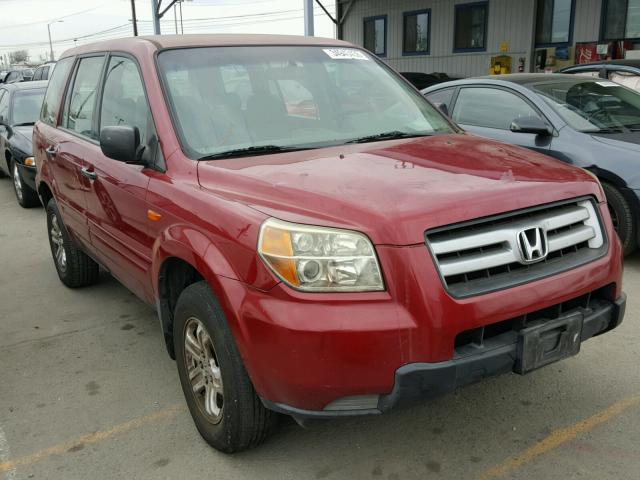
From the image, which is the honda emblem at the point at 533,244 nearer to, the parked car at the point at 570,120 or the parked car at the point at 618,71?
the parked car at the point at 570,120

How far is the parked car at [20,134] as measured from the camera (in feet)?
26.6

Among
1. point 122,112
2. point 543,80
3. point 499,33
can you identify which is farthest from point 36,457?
point 499,33

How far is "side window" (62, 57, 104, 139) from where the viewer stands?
402 centimetres

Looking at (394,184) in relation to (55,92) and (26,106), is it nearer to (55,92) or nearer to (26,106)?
(55,92)

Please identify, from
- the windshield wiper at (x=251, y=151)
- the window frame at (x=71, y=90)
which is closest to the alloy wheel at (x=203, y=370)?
the windshield wiper at (x=251, y=151)

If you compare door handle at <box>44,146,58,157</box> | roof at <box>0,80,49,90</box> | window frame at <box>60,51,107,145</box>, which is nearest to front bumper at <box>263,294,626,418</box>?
window frame at <box>60,51,107,145</box>

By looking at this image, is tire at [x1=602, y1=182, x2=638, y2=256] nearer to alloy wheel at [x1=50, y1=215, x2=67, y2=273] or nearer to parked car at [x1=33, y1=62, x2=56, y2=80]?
alloy wheel at [x1=50, y1=215, x2=67, y2=273]

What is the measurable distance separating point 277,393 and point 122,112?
6.81 ft

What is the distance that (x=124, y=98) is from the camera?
3.55 m

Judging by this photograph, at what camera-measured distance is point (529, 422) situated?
2.95 m

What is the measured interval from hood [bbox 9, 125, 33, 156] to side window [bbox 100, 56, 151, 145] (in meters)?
4.75

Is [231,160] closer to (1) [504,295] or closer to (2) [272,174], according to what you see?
(2) [272,174]

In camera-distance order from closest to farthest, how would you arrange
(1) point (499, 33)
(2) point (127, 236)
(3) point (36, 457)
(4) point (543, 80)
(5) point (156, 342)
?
1. (3) point (36, 457)
2. (2) point (127, 236)
3. (5) point (156, 342)
4. (4) point (543, 80)
5. (1) point (499, 33)

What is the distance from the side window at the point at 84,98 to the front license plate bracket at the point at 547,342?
9.41 feet
